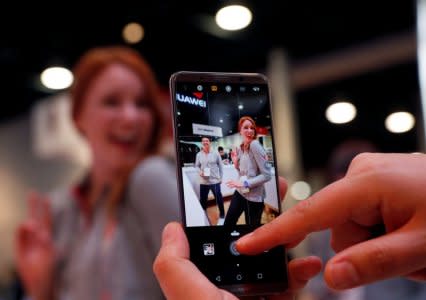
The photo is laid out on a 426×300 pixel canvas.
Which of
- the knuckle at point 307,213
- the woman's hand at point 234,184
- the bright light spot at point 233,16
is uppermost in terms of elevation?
the bright light spot at point 233,16

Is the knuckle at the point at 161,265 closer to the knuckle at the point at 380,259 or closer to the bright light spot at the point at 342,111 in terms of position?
the knuckle at the point at 380,259

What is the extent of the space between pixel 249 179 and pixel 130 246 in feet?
1.37

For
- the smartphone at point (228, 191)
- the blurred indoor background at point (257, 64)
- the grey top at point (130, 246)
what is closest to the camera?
the smartphone at point (228, 191)

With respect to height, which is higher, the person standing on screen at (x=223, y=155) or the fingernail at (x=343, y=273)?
the person standing on screen at (x=223, y=155)

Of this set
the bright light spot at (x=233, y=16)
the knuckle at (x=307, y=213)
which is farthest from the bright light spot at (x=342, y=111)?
the knuckle at (x=307, y=213)

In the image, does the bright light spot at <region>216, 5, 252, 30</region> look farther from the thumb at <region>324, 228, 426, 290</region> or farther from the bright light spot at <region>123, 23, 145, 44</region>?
the thumb at <region>324, 228, 426, 290</region>

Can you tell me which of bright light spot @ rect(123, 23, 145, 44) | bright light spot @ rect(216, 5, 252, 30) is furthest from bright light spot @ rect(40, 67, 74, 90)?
bright light spot @ rect(216, 5, 252, 30)

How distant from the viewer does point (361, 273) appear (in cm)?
37

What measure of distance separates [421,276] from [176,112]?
242 mm

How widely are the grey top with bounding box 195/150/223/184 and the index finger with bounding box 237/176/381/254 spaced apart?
0.29 ft

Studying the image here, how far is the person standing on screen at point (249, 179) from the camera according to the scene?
50cm

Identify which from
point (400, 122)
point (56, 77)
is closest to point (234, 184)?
point (56, 77)

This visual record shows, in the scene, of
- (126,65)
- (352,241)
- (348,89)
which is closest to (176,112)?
(352,241)

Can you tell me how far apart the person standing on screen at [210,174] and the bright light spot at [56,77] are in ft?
9.96
